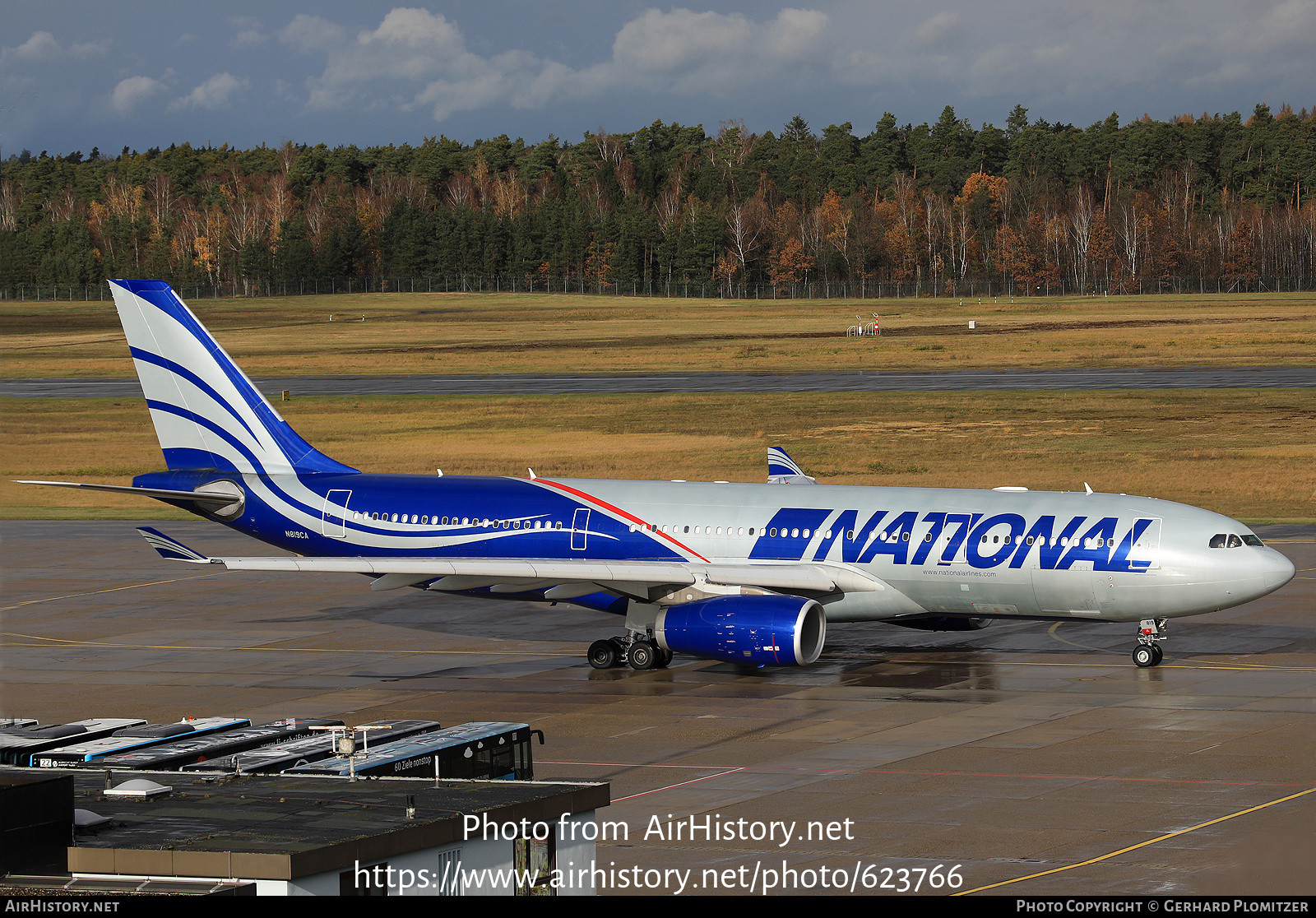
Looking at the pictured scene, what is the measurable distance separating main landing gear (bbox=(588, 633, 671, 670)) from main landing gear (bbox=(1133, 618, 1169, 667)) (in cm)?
1113

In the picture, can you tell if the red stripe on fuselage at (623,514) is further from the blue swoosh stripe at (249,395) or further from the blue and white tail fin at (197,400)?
the blue and white tail fin at (197,400)

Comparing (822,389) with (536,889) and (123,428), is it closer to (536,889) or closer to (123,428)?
(123,428)

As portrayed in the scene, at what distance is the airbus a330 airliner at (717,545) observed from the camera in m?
34.7

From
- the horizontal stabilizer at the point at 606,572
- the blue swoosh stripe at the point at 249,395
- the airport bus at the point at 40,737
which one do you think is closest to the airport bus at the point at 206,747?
the airport bus at the point at 40,737

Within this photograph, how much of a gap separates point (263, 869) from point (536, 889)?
2.94 m

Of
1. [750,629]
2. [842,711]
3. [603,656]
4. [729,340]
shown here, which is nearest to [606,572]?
[603,656]

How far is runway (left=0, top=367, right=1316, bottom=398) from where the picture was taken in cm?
10662

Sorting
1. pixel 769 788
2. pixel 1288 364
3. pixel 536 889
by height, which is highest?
pixel 1288 364

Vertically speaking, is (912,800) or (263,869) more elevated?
(263,869)

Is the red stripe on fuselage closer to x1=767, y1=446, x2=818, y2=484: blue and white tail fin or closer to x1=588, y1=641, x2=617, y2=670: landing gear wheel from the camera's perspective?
x1=588, y1=641, x2=617, y2=670: landing gear wheel

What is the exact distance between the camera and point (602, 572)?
35969 mm

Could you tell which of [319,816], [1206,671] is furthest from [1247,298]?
[319,816]

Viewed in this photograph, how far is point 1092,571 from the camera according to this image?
34.8 metres

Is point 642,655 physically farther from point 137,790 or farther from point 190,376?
point 137,790
